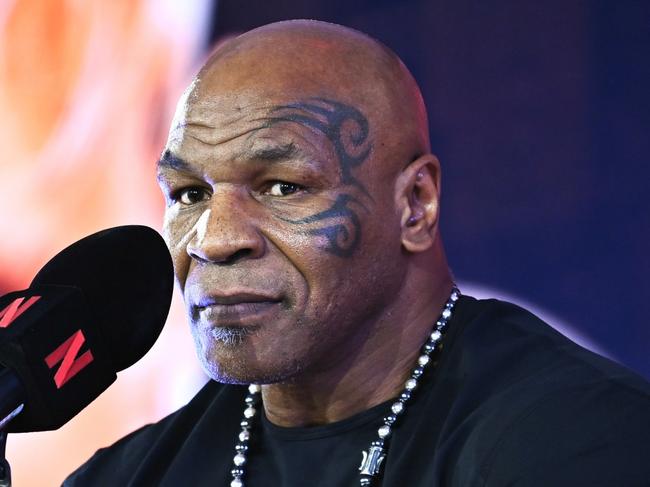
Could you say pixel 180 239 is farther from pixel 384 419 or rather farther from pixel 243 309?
pixel 384 419

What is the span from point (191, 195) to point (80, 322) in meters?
0.53

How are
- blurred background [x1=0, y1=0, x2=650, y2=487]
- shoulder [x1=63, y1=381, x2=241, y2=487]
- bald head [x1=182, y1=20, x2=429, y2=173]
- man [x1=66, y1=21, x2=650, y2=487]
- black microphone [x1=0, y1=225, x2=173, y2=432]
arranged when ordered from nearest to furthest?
1. black microphone [x1=0, y1=225, x2=173, y2=432]
2. man [x1=66, y1=21, x2=650, y2=487]
3. bald head [x1=182, y1=20, x2=429, y2=173]
4. shoulder [x1=63, y1=381, x2=241, y2=487]
5. blurred background [x1=0, y1=0, x2=650, y2=487]

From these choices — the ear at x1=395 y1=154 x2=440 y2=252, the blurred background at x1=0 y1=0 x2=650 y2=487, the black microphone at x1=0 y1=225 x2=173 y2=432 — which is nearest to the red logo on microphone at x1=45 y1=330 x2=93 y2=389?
the black microphone at x1=0 y1=225 x2=173 y2=432

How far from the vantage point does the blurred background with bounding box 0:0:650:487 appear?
2221 millimetres

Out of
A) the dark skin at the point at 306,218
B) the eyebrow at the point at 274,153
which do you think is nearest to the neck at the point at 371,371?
the dark skin at the point at 306,218

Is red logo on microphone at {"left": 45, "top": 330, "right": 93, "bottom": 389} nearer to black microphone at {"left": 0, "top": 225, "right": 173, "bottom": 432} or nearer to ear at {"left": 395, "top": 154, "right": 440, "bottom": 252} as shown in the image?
black microphone at {"left": 0, "top": 225, "right": 173, "bottom": 432}

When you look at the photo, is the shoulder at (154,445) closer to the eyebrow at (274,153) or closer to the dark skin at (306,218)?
the dark skin at (306,218)

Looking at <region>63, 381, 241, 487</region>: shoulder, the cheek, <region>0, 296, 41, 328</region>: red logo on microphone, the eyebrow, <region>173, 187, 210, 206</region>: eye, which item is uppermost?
the eyebrow

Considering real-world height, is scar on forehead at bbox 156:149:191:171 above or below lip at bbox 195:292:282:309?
above

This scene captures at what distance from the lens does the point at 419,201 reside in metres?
1.81

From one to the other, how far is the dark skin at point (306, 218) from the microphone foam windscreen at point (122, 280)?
0.15 metres

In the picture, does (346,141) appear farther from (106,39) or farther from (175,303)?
(106,39)

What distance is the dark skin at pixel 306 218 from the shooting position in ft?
5.42

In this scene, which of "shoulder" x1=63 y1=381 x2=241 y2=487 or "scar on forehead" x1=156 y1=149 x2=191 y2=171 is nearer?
"scar on forehead" x1=156 y1=149 x2=191 y2=171
